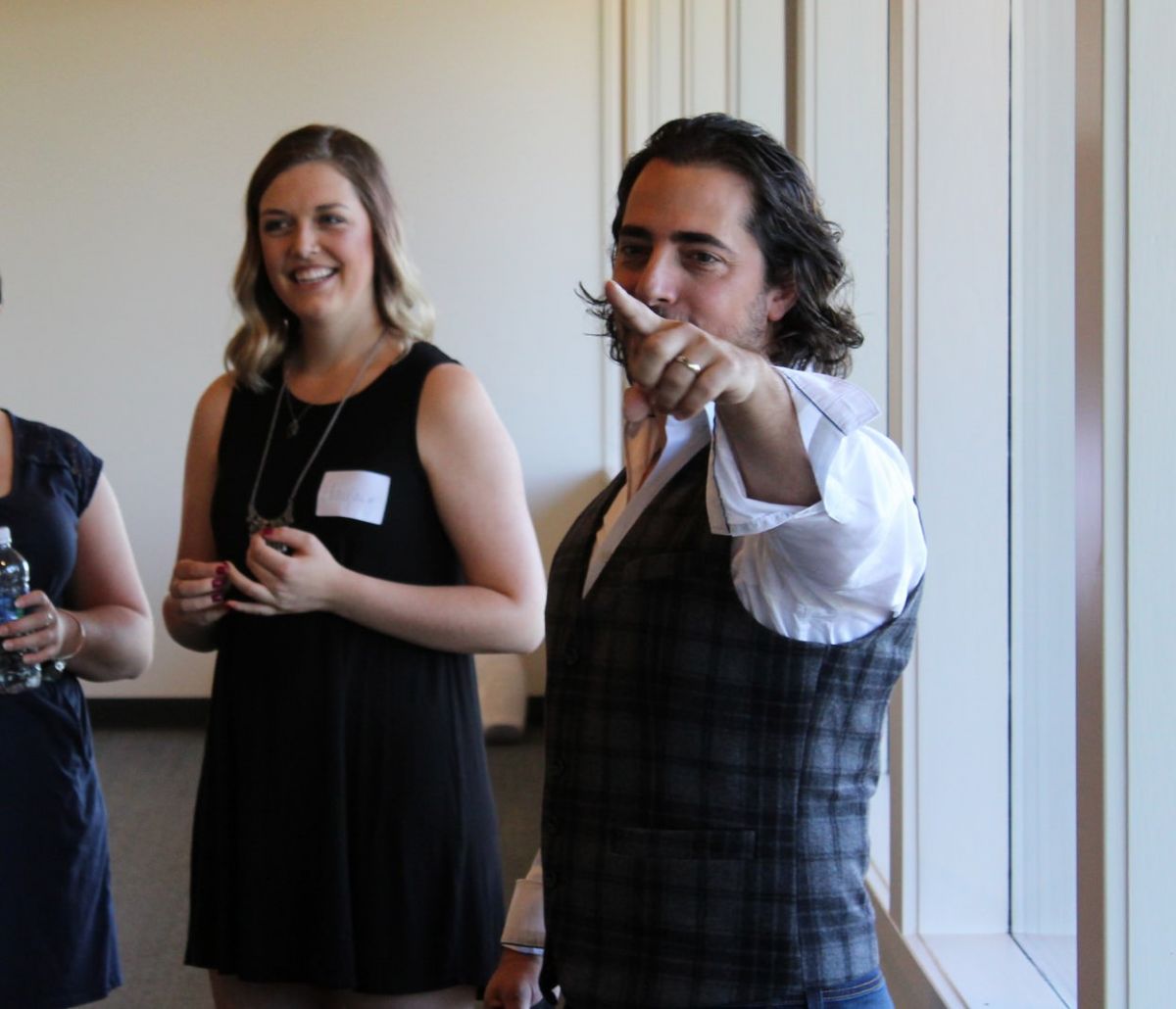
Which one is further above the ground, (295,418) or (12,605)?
(295,418)

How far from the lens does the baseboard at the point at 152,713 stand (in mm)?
6473

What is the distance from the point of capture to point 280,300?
2119 millimetres

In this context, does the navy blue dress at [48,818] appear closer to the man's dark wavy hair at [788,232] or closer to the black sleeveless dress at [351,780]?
the black sleeveless dress at [351,780]

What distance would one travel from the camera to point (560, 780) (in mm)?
1329

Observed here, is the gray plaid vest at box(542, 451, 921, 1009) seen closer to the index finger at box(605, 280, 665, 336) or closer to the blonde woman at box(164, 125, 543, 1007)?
Answer: the index finger at box(605, 280, 665, 336)

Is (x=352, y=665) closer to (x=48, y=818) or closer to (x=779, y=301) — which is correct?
(x=48, y=818)

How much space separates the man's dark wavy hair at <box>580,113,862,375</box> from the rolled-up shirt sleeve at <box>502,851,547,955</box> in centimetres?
61

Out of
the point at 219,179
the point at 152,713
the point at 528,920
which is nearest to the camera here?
the point at 528,920

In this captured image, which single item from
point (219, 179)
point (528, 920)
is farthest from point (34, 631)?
point (219, 179)

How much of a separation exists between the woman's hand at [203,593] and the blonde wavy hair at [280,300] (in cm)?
29

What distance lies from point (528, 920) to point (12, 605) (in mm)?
844

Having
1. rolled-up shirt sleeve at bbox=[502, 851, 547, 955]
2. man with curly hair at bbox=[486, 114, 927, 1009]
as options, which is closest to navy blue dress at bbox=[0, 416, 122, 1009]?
rolled-up shirt sleeve at bbox=[502, 851, 547, 955]

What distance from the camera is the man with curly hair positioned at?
969mm
